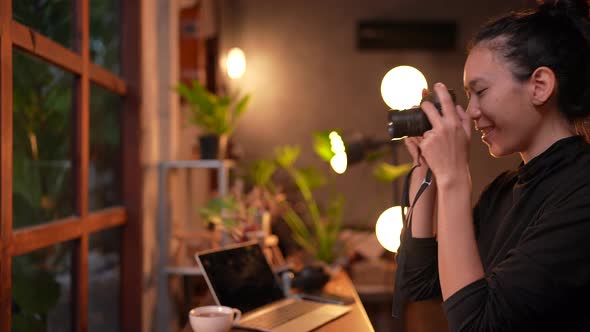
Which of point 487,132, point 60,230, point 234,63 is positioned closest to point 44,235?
point 60,230

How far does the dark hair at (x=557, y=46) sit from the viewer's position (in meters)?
0.93

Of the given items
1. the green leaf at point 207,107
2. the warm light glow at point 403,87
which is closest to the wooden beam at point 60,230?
the green leaf at point 207,107

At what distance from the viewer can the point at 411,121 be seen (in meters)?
0.96

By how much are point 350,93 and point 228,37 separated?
3.13 feet

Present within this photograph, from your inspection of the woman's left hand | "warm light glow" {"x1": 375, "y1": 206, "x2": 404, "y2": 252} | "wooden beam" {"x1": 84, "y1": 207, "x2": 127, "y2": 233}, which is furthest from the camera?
"warm light glow" {"x1": 375, "y1": 206, "x2": 404, "y2": 252}

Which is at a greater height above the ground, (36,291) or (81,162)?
(81,162)

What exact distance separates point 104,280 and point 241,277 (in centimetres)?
66

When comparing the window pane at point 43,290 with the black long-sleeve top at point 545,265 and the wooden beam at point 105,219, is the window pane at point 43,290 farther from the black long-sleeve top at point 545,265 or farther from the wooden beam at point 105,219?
the black long-sleeve top at point 545,265

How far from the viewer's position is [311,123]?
4.16 meters

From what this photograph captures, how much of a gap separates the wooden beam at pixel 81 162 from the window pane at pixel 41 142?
0.08 ft

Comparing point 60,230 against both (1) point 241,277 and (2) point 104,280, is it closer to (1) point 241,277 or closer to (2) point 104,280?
(1) point 241,277

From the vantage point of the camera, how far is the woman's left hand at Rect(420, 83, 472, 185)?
89cm

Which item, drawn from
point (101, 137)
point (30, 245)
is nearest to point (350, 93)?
point (101, 137)

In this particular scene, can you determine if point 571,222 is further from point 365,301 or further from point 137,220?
point 365,301
